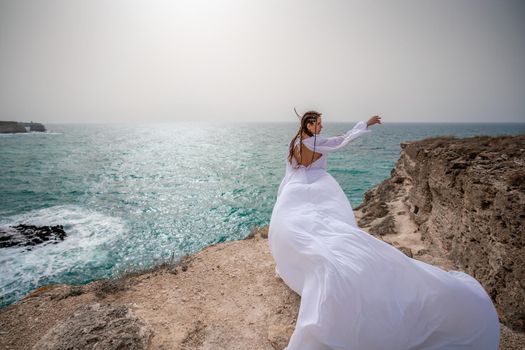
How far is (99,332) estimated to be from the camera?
4246 mm

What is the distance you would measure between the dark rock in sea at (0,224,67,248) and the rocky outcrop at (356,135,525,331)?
48.3 feet

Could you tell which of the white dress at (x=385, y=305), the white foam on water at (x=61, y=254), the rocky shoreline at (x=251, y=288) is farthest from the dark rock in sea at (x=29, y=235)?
the white dress at (x=385, y=305)

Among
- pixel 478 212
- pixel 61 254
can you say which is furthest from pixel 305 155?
pixel 61 254

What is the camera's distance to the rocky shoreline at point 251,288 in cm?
428

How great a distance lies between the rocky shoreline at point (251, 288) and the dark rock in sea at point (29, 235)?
7553 mm

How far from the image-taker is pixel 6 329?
197 inches

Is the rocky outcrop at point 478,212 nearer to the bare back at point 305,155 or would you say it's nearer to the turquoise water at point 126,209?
the bare back at point 305,155

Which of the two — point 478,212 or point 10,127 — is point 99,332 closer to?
point 478,212

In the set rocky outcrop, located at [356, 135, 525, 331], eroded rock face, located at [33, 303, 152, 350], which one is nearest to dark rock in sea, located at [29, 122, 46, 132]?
eroded rock face, located at [33, 303, 152, 350]

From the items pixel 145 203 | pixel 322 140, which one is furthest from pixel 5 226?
pixel 322 140

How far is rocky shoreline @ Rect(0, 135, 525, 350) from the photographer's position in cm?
428

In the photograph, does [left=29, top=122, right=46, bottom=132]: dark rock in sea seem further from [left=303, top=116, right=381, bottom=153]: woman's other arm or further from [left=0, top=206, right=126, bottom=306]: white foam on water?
[left=303, top=116, right=381, bottom=153]: woman's other arm

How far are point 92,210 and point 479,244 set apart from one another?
19607mm

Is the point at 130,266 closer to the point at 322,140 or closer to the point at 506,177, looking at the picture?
the point at 322,140
